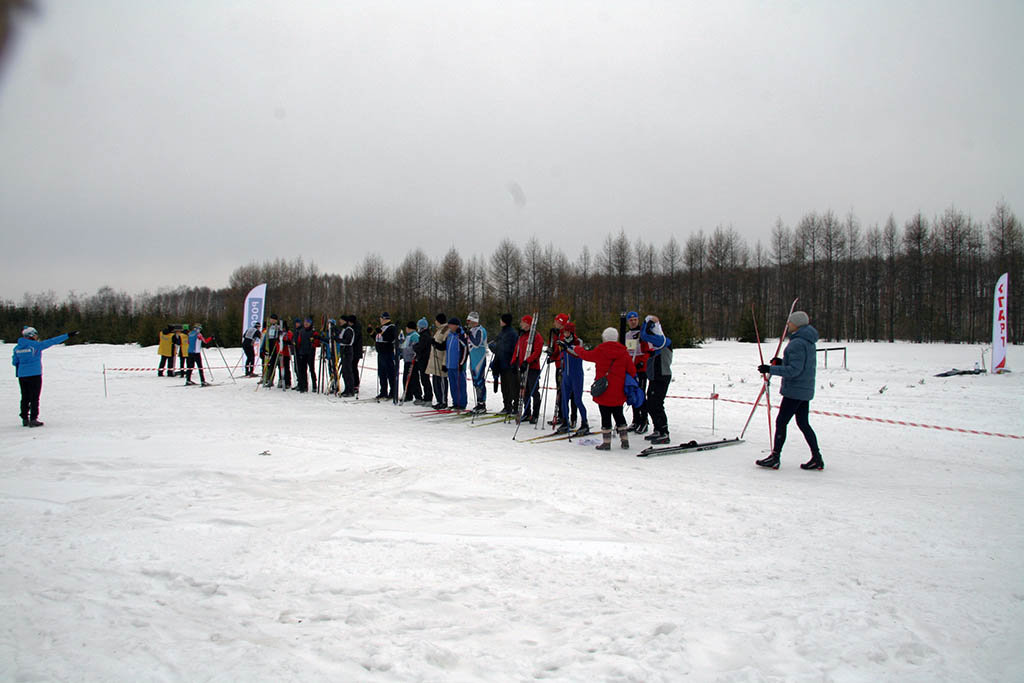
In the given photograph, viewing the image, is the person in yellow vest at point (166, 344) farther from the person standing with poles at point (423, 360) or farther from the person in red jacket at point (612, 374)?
the person in red jacket at point (612, 374)

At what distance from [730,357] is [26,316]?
78992 millimetres

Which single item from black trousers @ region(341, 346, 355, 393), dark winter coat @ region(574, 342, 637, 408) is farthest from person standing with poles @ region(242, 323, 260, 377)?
dark winter coat @ region(574, 342, 637, 408)

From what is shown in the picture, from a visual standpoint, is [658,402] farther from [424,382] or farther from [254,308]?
[254,308]

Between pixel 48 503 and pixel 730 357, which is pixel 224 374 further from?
pixel 730 357

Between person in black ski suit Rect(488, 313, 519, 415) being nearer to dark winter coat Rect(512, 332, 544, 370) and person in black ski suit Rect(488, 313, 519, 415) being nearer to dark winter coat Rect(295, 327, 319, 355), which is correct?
dark winter coat Rect(512, 332, 544, 370)

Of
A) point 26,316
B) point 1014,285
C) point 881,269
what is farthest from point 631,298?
point 26,316

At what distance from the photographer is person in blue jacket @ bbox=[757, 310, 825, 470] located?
284 inches

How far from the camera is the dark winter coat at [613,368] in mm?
8312

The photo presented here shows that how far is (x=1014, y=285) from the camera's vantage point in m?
45.8

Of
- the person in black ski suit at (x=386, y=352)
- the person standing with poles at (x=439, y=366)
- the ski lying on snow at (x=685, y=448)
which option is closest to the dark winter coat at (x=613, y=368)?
the ski lying on snow at (x=685, y=448)

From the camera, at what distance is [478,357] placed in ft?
41.9

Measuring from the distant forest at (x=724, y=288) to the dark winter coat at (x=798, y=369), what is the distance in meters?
28.5

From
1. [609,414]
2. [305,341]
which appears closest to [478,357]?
[609,414]

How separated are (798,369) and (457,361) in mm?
7644
